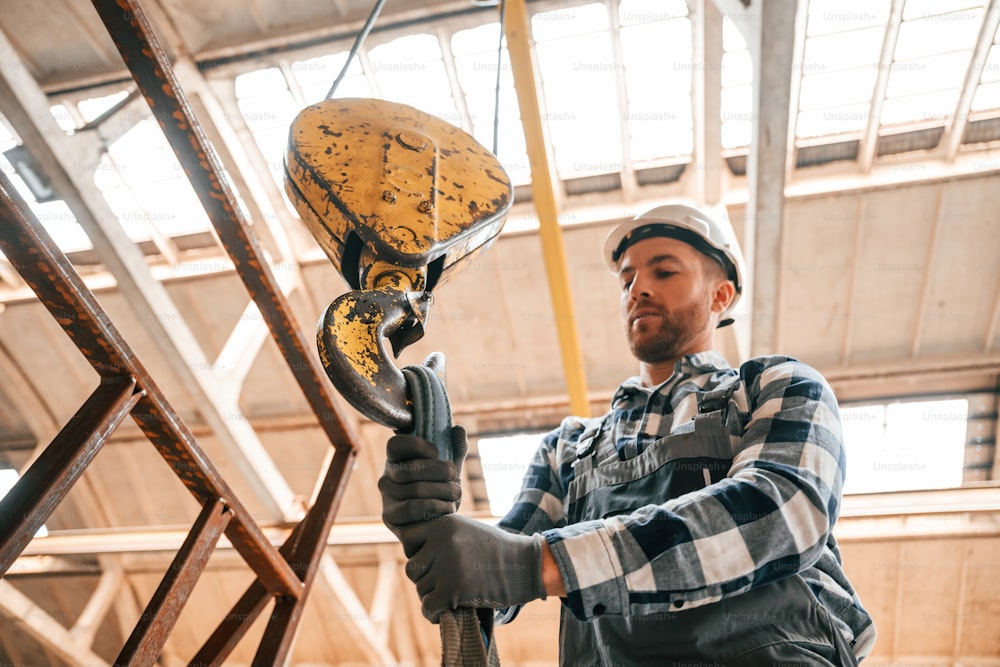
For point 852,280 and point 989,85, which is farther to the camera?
point 852,280

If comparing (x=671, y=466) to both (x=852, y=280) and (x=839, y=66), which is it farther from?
(x=852, y=280)

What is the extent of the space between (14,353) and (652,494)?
11.4 metres

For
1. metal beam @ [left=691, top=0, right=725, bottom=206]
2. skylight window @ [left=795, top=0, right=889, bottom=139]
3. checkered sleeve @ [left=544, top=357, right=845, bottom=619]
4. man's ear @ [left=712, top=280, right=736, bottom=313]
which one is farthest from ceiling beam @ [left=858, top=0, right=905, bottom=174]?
A: checkered sleeve @ [left=544, top=357, right=845, bottom=619]

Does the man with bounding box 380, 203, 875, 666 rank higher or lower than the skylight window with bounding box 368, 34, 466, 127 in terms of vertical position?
Answer: lower

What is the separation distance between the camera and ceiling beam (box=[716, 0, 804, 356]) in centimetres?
511

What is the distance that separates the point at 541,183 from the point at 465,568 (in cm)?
450

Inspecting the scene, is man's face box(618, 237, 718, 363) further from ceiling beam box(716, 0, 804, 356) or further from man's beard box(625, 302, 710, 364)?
ceiling beam box(716, 0, 804, 356)

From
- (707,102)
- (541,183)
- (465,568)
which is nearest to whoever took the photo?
(465,568)

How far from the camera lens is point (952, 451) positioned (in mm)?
A: 9188

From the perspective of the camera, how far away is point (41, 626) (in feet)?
28.1

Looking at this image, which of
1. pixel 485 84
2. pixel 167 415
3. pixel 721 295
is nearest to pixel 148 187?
pixel 485 84

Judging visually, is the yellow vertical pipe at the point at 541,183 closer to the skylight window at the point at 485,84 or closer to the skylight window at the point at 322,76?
the skylight window at the point at 485,84

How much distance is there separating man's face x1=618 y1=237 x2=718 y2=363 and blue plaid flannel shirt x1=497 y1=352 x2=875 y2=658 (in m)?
0.64

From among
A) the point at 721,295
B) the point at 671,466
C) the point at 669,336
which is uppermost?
the point at 721,295
